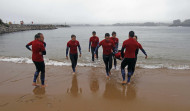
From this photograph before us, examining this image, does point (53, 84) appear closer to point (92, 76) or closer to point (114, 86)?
point (92, 76)

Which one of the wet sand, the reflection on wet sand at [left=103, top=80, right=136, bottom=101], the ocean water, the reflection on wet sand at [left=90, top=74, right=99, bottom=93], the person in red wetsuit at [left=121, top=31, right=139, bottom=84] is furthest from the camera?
the ocean water

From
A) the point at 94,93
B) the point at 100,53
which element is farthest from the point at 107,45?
the point at 100,53

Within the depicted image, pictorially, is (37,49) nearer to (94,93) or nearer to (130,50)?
(94,93)

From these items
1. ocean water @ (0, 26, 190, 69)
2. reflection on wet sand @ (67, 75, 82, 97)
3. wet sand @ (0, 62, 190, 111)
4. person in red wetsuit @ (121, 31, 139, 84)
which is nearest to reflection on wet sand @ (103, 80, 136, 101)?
wet sand @ (0, 62, 190, 111)

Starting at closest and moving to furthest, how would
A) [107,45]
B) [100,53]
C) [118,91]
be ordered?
[118,91] < [107,45] < [100,53]

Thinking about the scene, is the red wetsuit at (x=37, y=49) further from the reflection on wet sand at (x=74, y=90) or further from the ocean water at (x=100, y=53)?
the ocean water at (x=100, y=53)

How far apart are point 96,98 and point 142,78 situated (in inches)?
103

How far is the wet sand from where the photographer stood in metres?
3.44

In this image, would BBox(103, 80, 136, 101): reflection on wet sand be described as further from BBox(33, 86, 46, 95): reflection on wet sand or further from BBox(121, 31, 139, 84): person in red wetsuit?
BBox(33, 86, 46, 95): reflection on wet sand

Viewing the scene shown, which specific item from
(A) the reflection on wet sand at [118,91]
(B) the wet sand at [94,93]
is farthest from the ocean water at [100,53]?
(A) the reflection on wet sand at [118,91]

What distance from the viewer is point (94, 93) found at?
4.16 metres

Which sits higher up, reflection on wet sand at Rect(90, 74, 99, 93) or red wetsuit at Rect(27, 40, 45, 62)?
red wetsuit at Rect(27, 40, 45, 62)

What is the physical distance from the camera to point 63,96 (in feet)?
12.9

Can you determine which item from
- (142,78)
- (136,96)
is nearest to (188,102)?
(136,96)
